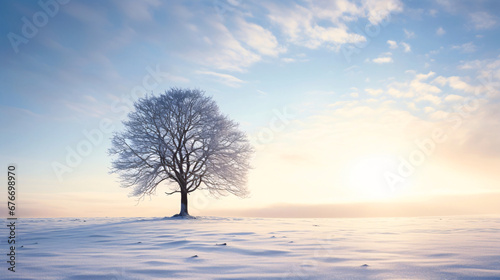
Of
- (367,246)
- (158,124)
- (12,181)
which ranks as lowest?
(367,246)

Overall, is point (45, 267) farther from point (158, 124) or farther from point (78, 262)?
point (158, 124)

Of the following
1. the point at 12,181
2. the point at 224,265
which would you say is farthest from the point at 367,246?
the point at 12,181

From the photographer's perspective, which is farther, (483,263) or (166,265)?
(166,265)

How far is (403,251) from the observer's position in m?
4.31

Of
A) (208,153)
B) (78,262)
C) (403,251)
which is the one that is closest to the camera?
(78,262)

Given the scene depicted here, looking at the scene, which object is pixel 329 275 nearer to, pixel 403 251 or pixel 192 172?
pixel 403 251

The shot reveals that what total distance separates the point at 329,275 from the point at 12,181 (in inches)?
298

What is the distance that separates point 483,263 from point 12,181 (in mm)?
9146

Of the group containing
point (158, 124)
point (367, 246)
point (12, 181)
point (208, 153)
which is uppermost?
point (158, 124)

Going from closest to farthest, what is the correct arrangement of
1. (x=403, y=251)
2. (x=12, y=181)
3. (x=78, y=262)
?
1. (x=78, y=262)
2. (x=403, y=251)
3. (x=12, y=181)

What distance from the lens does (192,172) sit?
1862cm

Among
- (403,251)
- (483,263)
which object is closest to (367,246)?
(403,251)

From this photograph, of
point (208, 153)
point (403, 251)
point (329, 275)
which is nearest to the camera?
point (329, 275)

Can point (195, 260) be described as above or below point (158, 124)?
below
